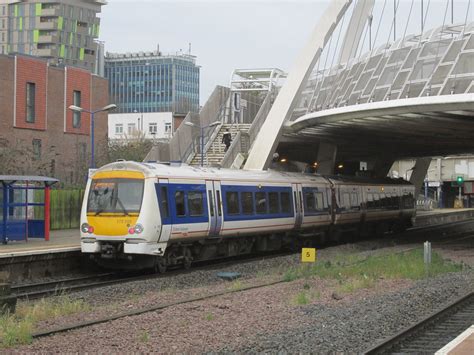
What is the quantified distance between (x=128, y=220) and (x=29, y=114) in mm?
32150

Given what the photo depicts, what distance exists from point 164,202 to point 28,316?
7393mm

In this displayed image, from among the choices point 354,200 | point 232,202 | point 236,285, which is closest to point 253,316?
point 236,285

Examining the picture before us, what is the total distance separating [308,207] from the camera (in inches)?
1089

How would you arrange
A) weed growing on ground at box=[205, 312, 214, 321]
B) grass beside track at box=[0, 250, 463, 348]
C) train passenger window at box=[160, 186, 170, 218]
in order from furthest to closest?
train passenger window at box=[160, 186, 170, 218], weed growing on ground at box=[205, 312, 214, 321], grass beside track at box=[0, 250, 463, 348]

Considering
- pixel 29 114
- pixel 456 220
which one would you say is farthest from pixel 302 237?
pixel 456 220

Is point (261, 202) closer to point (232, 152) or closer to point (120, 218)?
point (120, 218)

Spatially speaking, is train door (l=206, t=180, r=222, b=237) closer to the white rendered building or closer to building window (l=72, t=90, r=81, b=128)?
building window (l=72, t=90, r=81, b=128)

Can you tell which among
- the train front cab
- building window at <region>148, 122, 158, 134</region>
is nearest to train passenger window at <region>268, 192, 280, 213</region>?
the train front cab

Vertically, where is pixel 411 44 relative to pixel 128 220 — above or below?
above

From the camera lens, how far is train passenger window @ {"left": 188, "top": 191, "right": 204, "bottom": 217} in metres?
20.2

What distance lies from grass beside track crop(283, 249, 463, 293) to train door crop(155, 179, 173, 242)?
3.31m

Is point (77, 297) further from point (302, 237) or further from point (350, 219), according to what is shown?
point (350, 219)

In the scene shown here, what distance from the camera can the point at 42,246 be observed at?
2234 cm

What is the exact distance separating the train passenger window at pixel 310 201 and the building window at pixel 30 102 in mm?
26534
